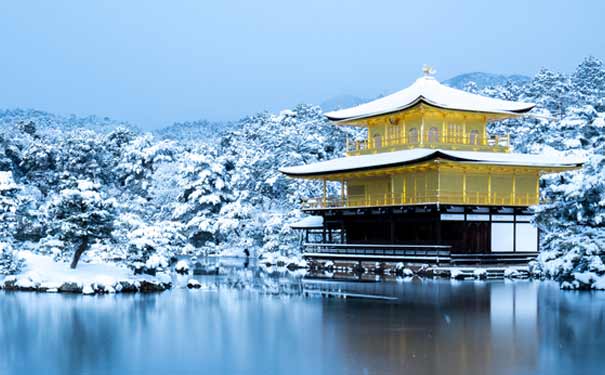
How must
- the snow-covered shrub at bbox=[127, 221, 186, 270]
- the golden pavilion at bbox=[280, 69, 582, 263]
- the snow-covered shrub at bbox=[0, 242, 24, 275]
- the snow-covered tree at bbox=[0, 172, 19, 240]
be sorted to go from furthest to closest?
the golden pavilion at bbox=[280, 69, 582, 263] → the snow-covered tree at bbox=[0, 172, 19, 240] → the snow-covered shrub at bbox=[0, 242, 24, 275] → the snow-covered shrub at bbox=[127, 221, 186, 270]

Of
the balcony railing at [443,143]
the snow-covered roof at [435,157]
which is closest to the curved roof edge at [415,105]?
the balcony railing at [443,143]

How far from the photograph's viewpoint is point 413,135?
4144 centimetres

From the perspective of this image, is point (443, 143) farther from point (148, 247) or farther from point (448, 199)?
point (148, 247)

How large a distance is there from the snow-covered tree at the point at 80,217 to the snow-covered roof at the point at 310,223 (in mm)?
19026

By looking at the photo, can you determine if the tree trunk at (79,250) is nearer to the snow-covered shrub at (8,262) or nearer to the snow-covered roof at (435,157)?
the snow-covered shrub at (8,262)

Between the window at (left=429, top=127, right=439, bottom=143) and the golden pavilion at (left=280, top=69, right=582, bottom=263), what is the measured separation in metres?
0.05

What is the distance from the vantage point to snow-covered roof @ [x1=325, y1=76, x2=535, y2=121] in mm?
40000

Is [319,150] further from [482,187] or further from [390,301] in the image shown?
[390,301]

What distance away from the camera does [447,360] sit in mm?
13336

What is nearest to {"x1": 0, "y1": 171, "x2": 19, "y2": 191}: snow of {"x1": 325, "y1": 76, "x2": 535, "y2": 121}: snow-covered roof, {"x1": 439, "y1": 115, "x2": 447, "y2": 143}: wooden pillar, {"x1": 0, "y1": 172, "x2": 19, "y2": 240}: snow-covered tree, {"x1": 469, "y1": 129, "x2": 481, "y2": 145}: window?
{"x1": 0, "y1": 172, "x2": 19, "y2": 240}: snow-covered tree

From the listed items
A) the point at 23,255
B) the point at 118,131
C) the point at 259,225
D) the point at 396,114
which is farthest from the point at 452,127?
the point at 118,131

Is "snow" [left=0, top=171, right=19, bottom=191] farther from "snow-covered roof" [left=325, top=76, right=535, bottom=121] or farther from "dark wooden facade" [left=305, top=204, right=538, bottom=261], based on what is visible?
"snow-covered roof" [left=325, top=76, right=535, bottom=121]

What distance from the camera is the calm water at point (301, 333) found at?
1320 cm

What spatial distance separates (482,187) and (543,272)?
36.6ft
